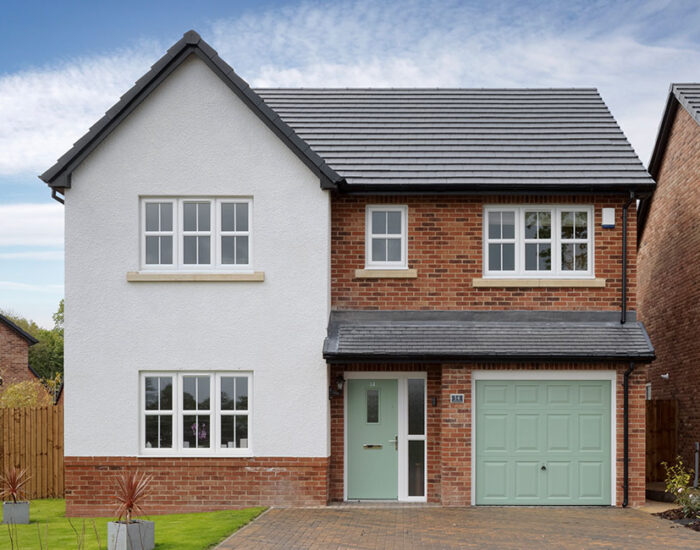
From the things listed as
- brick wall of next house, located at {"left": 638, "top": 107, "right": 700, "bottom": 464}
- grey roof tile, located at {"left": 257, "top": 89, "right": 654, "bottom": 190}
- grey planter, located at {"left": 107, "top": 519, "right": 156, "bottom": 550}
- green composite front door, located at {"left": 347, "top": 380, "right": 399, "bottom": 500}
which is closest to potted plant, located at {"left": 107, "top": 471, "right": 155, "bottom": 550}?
grey planter, located at {"left": 107, "top": 519, "right": 156, "bottom": 550}

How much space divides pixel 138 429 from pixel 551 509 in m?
7.29

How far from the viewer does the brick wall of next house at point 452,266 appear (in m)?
15.2

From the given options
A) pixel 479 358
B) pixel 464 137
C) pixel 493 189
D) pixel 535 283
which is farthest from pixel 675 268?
pixel 479 358

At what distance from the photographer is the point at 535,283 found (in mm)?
15180

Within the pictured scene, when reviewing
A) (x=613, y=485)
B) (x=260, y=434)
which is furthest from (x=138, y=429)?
(x=613, y=485)

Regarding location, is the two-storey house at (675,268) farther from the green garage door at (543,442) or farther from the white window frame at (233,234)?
the white window frame at (233,234)

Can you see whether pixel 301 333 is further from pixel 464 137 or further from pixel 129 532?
pixel 464 137

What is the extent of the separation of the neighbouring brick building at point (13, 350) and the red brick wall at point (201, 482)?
2249 cm

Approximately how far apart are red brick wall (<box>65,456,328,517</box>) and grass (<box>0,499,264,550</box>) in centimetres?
33

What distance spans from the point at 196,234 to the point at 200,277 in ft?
2.61

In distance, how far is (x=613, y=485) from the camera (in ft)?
47.8

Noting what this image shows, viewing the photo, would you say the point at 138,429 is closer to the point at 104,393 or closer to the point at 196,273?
the point at 104,393

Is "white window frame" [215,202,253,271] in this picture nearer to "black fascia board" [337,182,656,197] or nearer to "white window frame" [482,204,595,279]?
"black fascia board" [337,182,656,197]

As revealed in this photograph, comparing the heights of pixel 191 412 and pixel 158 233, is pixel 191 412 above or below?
below
